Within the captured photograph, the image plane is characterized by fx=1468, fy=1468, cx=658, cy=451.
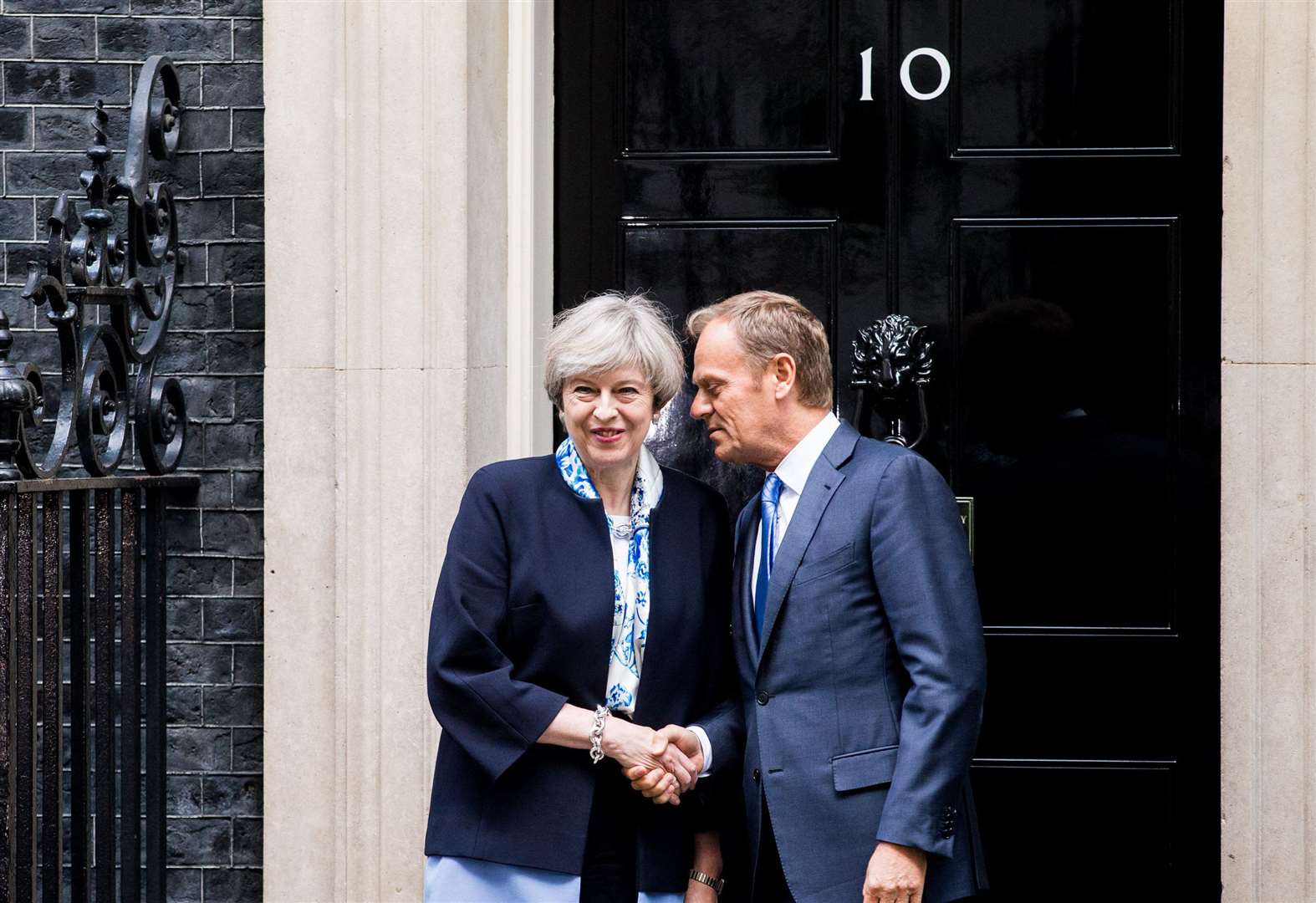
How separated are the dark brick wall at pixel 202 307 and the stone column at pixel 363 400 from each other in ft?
0.40

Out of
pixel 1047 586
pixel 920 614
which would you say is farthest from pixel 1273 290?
pixel 920 614

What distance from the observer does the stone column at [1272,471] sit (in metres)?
3.75

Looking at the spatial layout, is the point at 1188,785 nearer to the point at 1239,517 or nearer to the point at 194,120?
the point at 1239,517

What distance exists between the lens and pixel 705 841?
3.02m

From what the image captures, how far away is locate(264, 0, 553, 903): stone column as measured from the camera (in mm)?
3914

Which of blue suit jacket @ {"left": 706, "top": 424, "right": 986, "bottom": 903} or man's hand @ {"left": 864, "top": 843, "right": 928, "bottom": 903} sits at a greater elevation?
blue suit jacket @ {"left": 706, "top": 424, "right": 986, "bottom": 903}

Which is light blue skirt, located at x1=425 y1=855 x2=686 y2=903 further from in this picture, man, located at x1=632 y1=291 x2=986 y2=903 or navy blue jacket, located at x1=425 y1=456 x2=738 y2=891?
man, located at x1=632 y1=291 x2=986 y2=903

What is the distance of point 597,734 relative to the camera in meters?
2.79

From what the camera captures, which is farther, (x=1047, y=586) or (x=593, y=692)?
(x=1047, y=586)

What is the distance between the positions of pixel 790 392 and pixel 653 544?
16.2 inches

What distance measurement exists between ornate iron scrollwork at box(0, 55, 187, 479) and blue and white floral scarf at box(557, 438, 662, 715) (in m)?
1.21

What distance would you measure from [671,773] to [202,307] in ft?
6.85

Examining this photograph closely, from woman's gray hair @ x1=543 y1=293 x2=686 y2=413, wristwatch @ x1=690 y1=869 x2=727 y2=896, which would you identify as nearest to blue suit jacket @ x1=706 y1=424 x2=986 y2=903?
wristwatch @ x1=690 y1=869 x2=727 y2=896

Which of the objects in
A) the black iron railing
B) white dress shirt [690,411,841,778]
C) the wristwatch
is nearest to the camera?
white dress shirt [690,411,841,778]
